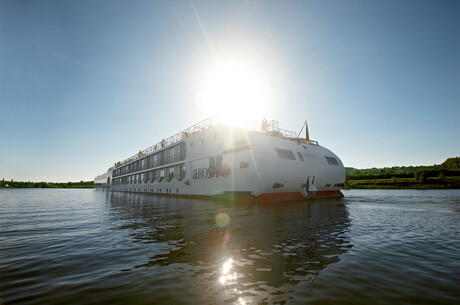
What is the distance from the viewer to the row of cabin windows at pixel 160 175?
106 feet

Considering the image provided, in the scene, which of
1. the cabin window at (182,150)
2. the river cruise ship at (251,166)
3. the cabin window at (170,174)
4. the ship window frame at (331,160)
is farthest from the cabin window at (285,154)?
the cabin window at (170,174)

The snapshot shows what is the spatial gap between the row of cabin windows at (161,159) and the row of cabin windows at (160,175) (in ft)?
3.89

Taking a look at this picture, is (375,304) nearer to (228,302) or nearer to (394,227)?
(228,302)

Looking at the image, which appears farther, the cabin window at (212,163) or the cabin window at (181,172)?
the cabin window at (181,172)

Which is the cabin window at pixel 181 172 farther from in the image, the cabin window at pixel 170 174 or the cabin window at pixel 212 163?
the cabin window at pixel 212 163

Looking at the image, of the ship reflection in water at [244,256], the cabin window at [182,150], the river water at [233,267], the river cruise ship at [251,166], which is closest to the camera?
the river water at [233,267]

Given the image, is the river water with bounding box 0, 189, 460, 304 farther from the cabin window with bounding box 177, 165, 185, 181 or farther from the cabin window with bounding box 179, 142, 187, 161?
the cabin window with bounding box 179, 142, 187, 161

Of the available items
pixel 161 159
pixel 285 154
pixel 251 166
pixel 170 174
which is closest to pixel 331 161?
pixel 285 154

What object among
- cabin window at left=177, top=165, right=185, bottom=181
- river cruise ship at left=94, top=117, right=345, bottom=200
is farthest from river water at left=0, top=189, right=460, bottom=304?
cabin window at left=177, top=165, right=185, bottom=181

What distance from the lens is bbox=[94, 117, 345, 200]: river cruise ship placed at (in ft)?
67.6

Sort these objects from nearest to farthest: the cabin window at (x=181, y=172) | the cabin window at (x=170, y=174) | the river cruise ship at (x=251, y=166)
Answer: the river cruise ship at (x=251, y=166) → the cabin window at (x=181, y=172) → the cabin window at (x=170, y=174)

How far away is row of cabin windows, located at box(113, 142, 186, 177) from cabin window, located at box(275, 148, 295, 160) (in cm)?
1487

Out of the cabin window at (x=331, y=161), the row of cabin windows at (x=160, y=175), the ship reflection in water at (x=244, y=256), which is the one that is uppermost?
the cabin window at (x=331, y=161)

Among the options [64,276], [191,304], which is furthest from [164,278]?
[64,276]
